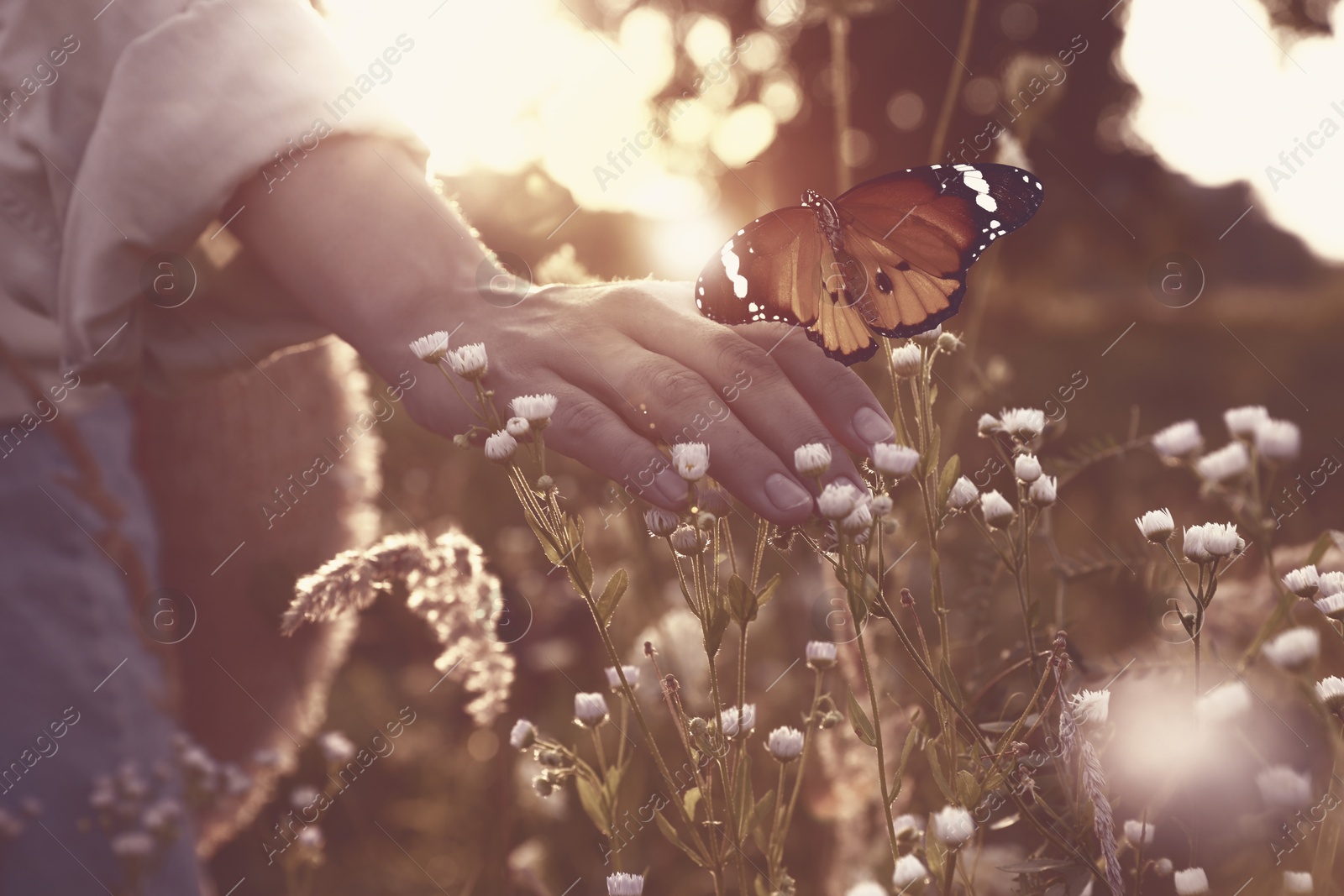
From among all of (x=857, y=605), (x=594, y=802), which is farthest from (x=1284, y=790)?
Answer: (x=594, y=802)

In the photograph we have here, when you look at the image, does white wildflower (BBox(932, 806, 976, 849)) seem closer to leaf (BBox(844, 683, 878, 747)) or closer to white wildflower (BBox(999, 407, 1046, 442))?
leaf (BBox(844, 683, 878, 747))

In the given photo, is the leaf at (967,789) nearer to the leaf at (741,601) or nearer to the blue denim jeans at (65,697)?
the leaf at (741,601)

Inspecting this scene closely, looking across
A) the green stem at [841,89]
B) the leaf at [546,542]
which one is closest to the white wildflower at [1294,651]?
the leaf at [546,542]

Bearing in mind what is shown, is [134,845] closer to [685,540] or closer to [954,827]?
[685,540]

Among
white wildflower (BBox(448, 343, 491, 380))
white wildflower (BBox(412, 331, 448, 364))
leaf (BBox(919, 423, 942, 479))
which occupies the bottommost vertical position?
leaf (BBox(919, 423, 942, 479))

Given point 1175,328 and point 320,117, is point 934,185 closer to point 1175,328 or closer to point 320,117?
point 320,117

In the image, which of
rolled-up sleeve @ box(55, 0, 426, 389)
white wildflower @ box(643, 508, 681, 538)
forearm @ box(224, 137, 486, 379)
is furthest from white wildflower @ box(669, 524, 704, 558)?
rolled-up sleeve @ box(55, 0, 426, 389)
